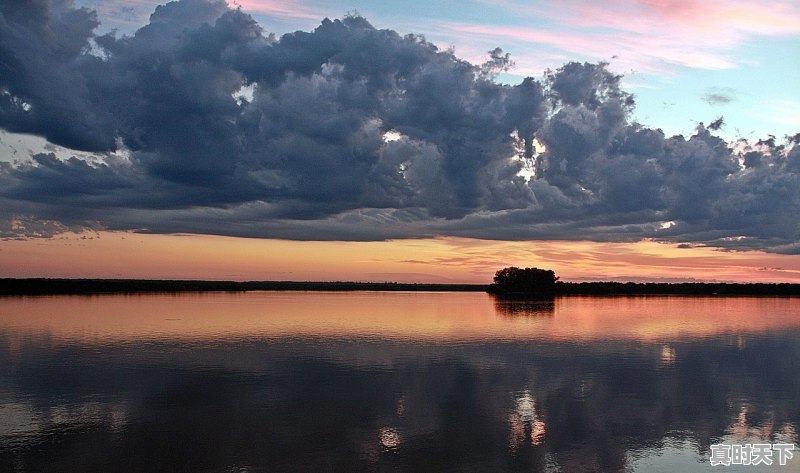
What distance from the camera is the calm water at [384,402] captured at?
23.6 metres

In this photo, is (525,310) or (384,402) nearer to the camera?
(384,402)

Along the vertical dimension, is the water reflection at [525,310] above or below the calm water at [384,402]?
below

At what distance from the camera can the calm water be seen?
77.4 ft

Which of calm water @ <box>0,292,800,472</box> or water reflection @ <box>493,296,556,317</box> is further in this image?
water reflection @ <box>493,296,556,317</box>

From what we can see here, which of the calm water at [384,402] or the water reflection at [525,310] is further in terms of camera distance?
the water reflection at [525,310]

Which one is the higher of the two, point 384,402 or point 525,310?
point 384,402

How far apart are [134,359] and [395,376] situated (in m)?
Answer: 19.9

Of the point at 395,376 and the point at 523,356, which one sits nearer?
the point at 395,376

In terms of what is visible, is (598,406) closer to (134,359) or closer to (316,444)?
(316,444)

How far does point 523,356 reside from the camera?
51.3m

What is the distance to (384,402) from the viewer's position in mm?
32750

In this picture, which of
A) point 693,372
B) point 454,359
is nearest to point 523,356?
point 454,359

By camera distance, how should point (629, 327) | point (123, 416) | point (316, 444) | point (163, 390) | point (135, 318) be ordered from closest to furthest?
A: 1. point (316, 444)
2. point (123, 416)
3. point (163, 390)
4. point (629, 327)
5. point (135, 318)

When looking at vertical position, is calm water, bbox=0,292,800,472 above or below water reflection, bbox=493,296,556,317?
above
